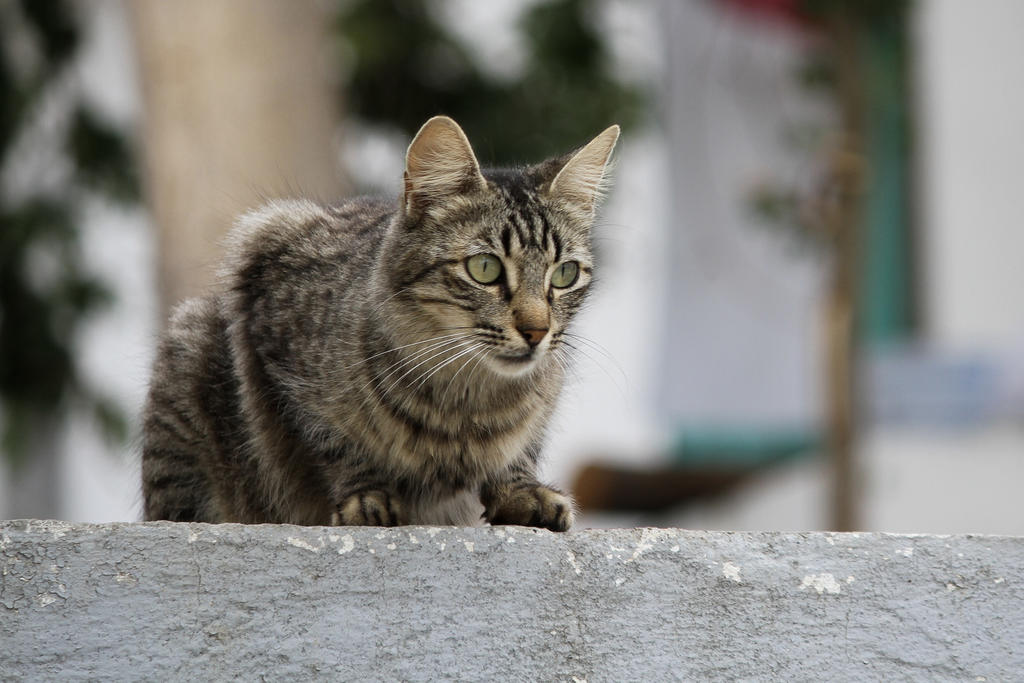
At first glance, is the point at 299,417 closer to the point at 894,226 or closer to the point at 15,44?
the point at 15,44

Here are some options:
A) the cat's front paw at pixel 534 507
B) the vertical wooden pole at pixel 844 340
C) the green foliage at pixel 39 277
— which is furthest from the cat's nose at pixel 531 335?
the green foliage at pixel 39 277

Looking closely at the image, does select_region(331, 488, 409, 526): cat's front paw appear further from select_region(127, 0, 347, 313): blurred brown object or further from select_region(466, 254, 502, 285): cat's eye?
select_region(127, 0, 347, 313): blurred brown object

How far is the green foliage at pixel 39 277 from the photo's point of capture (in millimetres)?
7141

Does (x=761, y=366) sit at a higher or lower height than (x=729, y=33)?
lower

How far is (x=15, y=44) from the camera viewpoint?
7359 mm

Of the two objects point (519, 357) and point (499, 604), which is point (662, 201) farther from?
point (499, 604)

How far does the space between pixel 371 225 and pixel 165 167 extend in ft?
9.44

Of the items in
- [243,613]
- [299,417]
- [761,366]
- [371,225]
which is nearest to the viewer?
[243,613]

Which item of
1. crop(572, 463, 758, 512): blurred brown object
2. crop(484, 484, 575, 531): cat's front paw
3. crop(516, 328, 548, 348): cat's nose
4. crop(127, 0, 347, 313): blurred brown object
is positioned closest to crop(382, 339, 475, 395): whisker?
crop(516, 328, 548, 348): cat's nose

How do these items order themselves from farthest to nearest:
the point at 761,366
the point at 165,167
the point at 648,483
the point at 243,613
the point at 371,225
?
the point at 761,366, the point at 648,483, the point at 165,167, the point at 371,225, the point at 243,613

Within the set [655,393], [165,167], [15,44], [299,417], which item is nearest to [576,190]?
[299,417]

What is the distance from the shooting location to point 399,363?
301 cm

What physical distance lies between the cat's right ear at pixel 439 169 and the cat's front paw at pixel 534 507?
0.64 meters

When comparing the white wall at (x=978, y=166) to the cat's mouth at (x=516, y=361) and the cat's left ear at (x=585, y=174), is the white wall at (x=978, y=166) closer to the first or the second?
the cat's left ear at (x=585, y=174)
